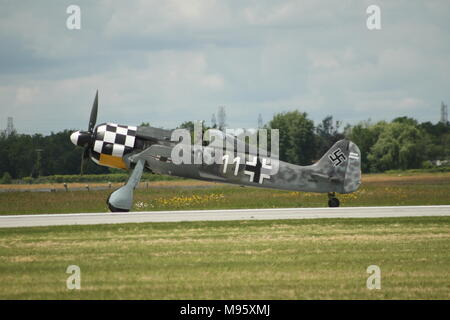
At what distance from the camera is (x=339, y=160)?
78.6 feet

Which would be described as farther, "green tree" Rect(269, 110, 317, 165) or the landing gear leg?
"green tree" Rect(269, 110, 317, 165)

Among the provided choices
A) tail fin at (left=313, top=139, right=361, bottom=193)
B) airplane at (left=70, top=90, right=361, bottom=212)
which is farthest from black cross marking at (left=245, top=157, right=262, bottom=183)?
tail fin at (left=313, top=139, right=361, bottom=193)

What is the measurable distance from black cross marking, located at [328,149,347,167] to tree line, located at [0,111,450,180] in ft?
33.9

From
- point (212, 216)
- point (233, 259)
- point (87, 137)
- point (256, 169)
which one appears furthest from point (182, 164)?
point (233, 259)

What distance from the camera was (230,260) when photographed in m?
13.3

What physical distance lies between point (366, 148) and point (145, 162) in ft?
163

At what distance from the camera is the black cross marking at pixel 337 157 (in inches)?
943

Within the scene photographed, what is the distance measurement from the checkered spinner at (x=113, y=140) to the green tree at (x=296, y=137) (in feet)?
79.6

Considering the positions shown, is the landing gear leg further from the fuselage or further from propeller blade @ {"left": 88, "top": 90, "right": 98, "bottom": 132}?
propeller blade @ {"left": 88, "top": 90, "right": 98, "bottom": 132}

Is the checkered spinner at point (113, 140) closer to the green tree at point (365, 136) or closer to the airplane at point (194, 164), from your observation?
the airplane at point (194, 164)

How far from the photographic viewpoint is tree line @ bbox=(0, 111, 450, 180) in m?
46.6

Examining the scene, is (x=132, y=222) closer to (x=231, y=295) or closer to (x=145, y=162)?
(x=145, y=162)

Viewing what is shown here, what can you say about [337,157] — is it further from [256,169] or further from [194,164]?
[194,164]

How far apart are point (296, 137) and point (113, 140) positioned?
27.2 meters
